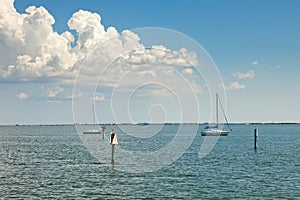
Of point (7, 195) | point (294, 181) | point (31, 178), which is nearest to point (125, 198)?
point (7, 195)

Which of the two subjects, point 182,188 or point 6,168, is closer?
point 182,188

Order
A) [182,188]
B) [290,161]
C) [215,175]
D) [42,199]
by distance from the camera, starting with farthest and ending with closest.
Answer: [290,161] < [215,175] < [182,188] < [42,199]

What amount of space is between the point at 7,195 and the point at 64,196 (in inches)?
192

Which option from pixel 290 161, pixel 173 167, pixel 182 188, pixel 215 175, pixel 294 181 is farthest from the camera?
pixel 290 161

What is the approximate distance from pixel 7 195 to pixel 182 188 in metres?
15.4

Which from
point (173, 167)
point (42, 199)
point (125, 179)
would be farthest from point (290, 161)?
point (42, 199)

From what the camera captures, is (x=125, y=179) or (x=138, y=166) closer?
(x=125, y=179)

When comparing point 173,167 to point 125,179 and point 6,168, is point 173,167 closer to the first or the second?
point 125,179

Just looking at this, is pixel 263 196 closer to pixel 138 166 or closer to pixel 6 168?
pixel 138 166

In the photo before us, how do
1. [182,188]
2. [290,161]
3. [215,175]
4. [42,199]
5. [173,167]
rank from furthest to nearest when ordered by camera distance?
[290,161]
[173,167]
[215,175]
[182,188]
[42,199]

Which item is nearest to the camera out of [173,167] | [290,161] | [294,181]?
[294,181]

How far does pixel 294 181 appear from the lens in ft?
160

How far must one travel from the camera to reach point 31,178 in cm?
5116

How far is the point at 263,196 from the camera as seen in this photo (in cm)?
4003
